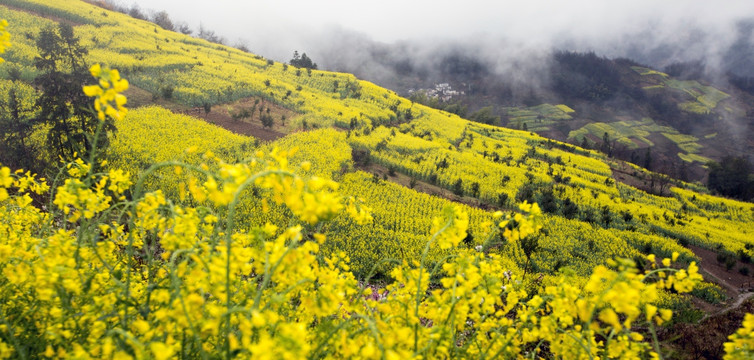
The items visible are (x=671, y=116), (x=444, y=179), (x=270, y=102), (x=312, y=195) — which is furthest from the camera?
(x=671, y=116)

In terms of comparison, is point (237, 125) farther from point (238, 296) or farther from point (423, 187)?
point (238, 296)

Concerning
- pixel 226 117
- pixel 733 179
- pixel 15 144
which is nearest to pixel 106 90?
pixel 15 144

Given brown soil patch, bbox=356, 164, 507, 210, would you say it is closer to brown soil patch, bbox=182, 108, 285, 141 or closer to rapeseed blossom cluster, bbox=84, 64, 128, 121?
brown soil patch, bbox=182, 108, 285, 141

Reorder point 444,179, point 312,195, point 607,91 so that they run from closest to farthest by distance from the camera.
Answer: point 312,195, point 444,179, point 607,91

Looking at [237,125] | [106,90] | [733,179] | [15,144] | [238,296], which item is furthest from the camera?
[733,179]

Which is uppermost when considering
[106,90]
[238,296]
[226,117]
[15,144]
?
[106,90]

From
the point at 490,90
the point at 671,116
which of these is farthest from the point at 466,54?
the point at 671,116

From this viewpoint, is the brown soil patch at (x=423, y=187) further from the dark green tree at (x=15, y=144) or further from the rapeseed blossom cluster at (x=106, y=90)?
the rapeseed blossom cluster at (x=106, y=90)

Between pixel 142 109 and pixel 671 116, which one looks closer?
pixel 142 109

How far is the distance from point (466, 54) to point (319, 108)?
133462 mm

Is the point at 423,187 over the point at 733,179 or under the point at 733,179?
under

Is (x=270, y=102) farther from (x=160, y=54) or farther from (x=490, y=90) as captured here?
(x=490, y=90)

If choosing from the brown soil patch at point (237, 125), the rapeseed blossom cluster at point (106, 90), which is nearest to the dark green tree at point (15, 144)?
the brown soil patch at point (237, 125)

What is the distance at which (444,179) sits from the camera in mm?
17406
